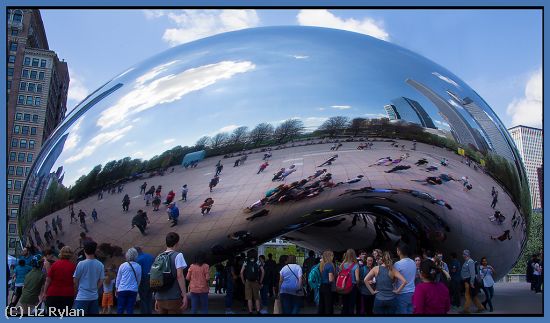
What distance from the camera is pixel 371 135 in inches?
300

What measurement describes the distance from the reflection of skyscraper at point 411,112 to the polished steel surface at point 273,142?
0.02 metres

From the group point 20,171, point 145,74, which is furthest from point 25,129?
point 145,74

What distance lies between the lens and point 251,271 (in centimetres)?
837

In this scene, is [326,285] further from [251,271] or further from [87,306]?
[87,306]

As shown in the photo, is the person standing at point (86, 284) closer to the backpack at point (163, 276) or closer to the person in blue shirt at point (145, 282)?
the backpack at point (163, 276)

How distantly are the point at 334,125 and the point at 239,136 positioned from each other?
139cm

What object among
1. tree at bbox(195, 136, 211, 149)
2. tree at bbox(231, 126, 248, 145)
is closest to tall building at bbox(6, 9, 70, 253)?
tree at bbox(195, 136, 211, 149)

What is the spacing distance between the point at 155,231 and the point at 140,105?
1.86m

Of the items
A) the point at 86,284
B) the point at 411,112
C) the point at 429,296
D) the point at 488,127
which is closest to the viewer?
the point at 429,296

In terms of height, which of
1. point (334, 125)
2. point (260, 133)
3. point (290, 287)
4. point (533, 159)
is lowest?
point (290, 287)

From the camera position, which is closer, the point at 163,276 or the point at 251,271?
the point at 163,276

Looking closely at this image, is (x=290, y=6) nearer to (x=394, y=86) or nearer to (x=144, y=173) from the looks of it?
(x=394, y=86)

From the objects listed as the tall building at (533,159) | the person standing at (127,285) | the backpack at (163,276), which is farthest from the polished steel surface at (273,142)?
the tall building at (533,159)

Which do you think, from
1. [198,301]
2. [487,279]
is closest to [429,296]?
[198,301]
